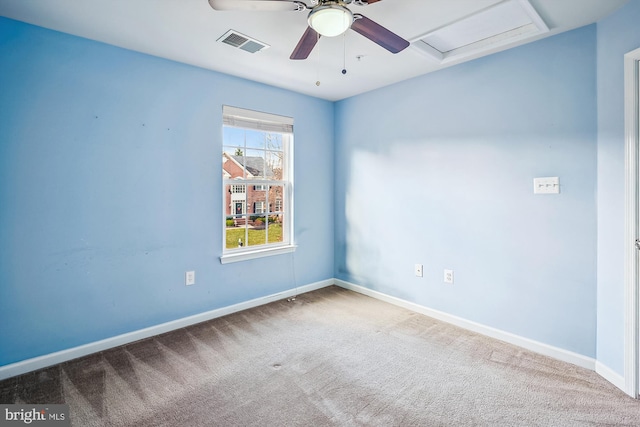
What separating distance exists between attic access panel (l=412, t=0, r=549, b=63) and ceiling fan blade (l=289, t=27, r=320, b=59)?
3.17 ft

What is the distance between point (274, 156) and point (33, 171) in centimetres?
214

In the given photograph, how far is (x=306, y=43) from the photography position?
1.92m

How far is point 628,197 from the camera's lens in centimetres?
201

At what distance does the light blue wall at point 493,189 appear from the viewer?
7.67 ft

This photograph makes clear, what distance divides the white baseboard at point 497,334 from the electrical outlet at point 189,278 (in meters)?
1.99

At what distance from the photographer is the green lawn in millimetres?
3400

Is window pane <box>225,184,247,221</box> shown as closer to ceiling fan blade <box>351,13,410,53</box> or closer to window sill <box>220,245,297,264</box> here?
window sill <box>220,245,297,264</box>

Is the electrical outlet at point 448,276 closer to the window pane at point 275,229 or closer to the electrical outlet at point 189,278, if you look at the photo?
the window pane at point 275,229

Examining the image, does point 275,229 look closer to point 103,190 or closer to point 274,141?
point 274,141

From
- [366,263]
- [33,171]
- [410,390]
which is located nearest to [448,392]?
[410,390]

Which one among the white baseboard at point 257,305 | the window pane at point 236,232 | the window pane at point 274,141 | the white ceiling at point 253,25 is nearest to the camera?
the white ceiling at point 253,25

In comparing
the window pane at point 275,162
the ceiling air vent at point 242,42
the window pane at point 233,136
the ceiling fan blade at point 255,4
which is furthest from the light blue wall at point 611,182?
the window pane at point 233,136

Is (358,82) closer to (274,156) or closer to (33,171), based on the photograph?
(274,156)

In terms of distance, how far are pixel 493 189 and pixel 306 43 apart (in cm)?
198
